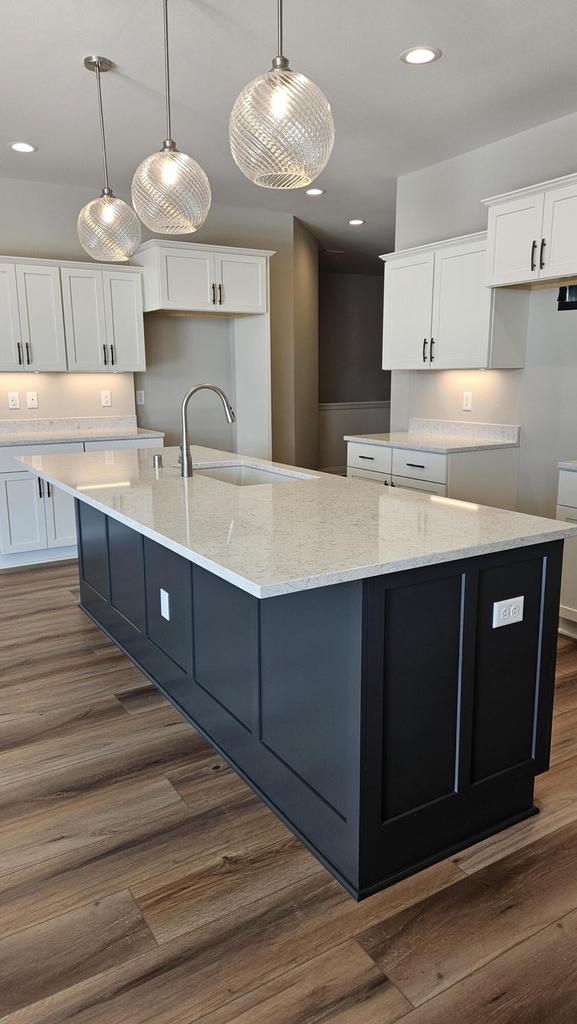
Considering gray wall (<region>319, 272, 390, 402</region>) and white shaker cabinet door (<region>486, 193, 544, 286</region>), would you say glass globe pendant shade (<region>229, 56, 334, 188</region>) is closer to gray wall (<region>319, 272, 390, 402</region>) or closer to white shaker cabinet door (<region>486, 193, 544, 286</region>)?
white shaker cabinet door (<region>486, 193, 544, 286</region>)

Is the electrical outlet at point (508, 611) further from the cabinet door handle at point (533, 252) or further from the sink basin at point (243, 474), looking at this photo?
the cabinet door handle at point (533, 252)

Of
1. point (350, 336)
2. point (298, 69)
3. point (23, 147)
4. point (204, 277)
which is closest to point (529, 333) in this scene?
point (298, 69)

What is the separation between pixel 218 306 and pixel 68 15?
2.68 meters

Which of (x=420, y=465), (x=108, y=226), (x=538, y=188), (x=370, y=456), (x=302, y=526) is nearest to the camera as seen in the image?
(x=302, y=526)

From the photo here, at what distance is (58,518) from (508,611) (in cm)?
382

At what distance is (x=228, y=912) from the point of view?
1.75 meters

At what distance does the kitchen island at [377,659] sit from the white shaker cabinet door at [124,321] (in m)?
3.11

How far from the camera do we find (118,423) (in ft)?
18.5

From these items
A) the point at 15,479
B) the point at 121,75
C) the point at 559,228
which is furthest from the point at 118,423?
the point at 559,228

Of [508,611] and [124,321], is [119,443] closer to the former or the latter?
→ [124,321]

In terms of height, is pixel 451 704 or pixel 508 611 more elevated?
pixel 508 611

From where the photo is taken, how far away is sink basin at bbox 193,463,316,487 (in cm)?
328

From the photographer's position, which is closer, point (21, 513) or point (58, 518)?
point (21, 513)

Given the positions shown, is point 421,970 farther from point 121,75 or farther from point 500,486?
point 121,75
